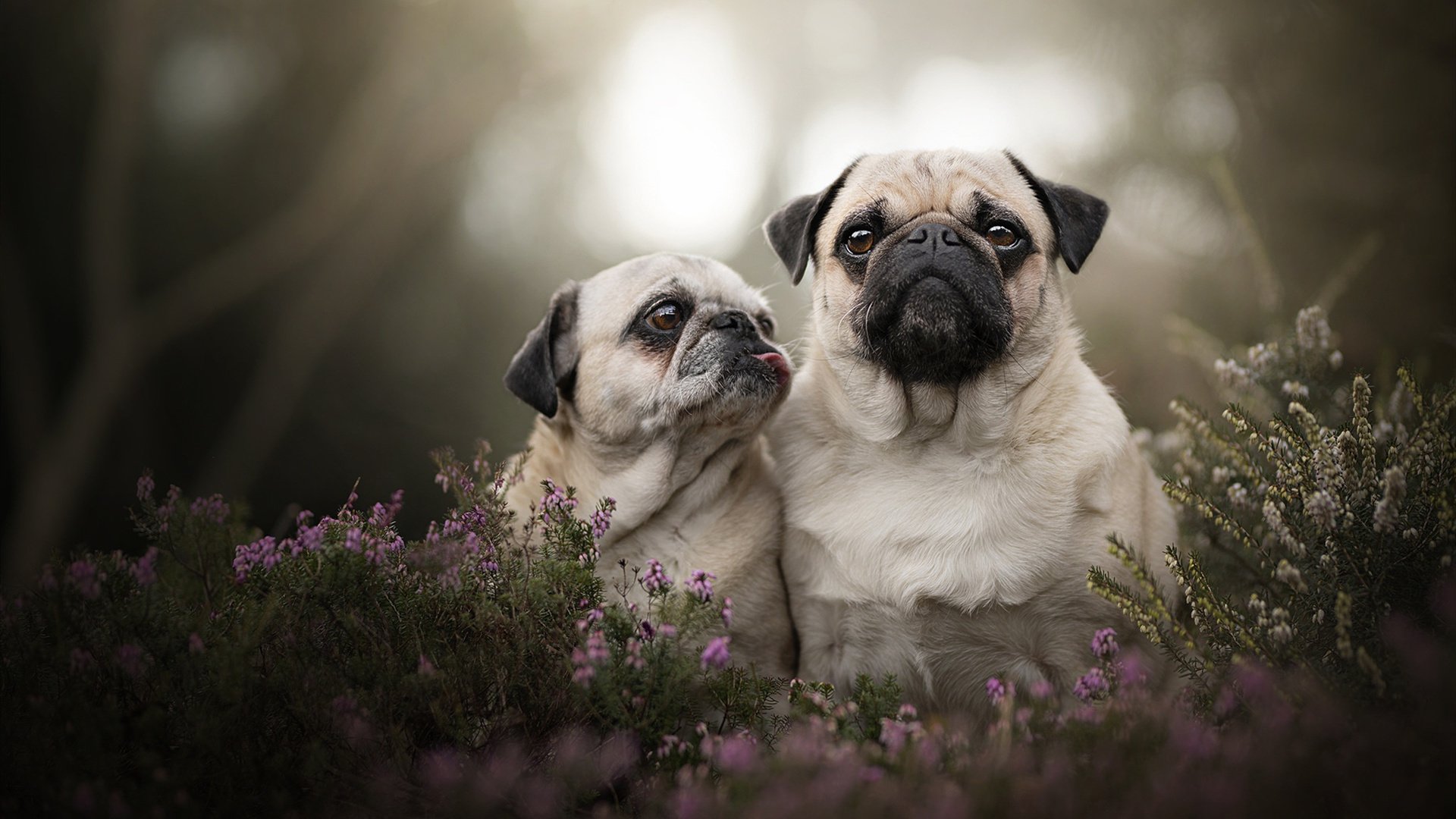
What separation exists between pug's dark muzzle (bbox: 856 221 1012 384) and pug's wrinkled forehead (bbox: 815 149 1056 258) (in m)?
0.20

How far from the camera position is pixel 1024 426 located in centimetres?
324

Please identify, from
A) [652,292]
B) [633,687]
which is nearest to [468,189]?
[652,292]

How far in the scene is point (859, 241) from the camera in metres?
3.42

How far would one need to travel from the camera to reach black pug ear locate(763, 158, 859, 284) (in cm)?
361

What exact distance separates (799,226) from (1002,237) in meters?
0.80

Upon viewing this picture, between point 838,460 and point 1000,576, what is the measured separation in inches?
30.4

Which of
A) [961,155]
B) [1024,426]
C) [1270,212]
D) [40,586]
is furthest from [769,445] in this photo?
[1270,212]

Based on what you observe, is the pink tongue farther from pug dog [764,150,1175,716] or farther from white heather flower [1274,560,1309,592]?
white heather flower [1274,560,1309,592]

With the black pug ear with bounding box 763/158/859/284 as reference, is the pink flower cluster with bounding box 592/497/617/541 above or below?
below

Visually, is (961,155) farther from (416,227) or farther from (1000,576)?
(416,227)

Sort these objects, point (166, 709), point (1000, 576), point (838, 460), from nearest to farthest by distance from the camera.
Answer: point (166, 709)
point (1000, 576)
point (838, 460)

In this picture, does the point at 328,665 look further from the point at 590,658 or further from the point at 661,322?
the point at 661,322

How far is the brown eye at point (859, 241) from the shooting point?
340cm

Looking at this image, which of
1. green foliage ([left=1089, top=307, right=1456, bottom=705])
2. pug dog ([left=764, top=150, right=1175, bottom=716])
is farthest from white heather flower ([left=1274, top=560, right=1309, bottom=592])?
pug dog ([left=764, top=150, right=1175, bottom=716])
